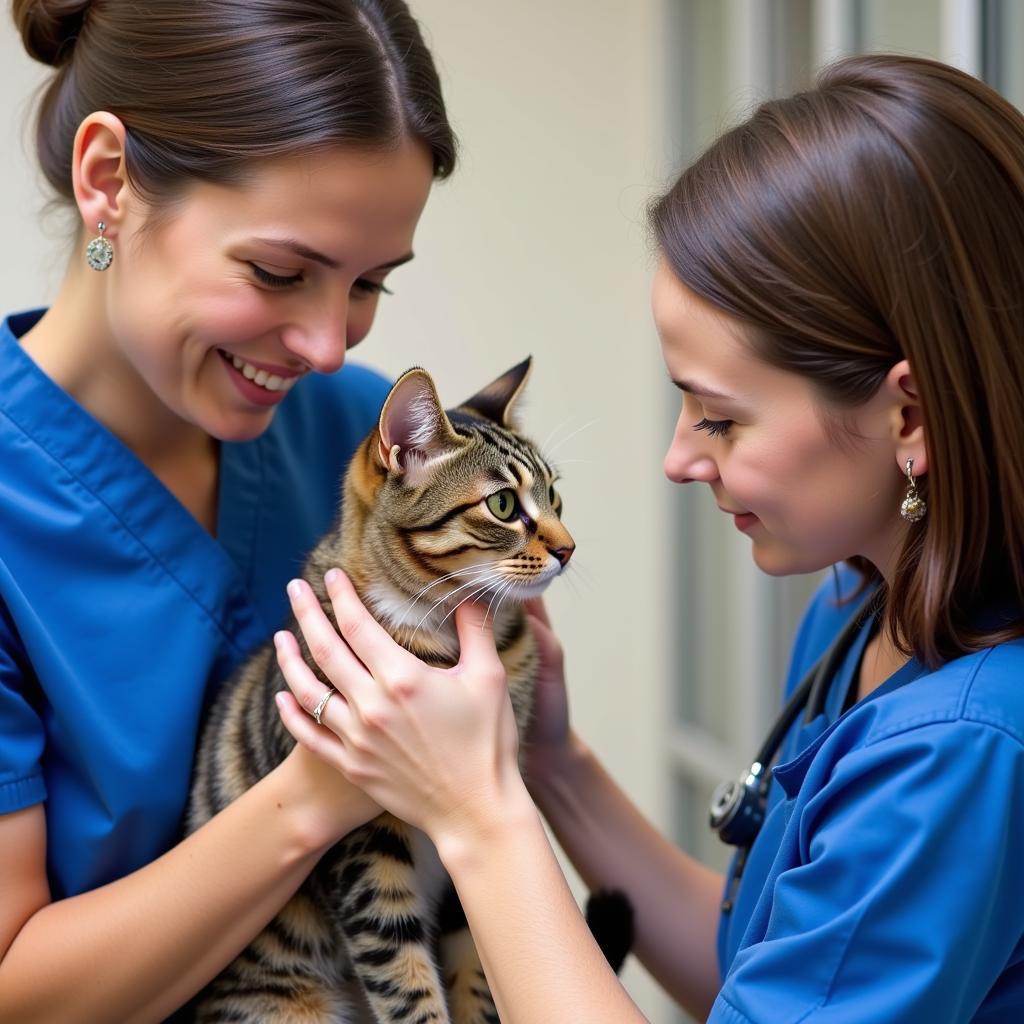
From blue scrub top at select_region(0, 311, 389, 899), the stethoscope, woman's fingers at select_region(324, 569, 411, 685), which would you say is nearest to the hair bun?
blue scrub top at select_region(0, 311, 389, 899)

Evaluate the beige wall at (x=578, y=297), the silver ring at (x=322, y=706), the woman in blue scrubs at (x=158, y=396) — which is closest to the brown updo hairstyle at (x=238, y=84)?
the woman in blue scrubs at (x=158, y=396)

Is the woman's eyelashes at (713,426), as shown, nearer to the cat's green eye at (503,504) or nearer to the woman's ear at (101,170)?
the cat's green eye at (503,504)

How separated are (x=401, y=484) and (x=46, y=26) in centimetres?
61

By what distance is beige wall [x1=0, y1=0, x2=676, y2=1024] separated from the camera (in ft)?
8.23

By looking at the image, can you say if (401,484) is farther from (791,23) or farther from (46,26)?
(791,23)

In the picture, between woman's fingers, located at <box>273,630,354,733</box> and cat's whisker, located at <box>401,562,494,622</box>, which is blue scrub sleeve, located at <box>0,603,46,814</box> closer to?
woman's fingers, located at <box>273,630,354,733</box>

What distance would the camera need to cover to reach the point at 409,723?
3.10 ft

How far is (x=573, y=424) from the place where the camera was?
2.62m

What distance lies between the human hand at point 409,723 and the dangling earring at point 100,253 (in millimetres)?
427

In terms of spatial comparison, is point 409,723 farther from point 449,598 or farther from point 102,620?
point 102,620

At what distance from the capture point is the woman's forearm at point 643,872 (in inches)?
48.8

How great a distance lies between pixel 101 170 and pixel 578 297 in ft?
5.52

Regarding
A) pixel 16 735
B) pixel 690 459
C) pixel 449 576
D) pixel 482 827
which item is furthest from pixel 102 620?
pixel 690 459

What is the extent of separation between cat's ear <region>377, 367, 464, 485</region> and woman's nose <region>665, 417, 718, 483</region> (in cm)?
25
